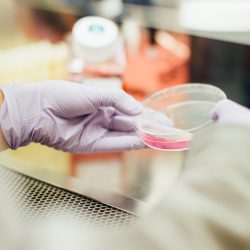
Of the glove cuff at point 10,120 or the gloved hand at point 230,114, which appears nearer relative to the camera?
the gloved hand at point 230,114

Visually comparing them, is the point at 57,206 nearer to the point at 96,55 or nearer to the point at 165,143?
the point at 165,143

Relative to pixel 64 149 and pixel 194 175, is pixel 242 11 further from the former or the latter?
pixel 194 175

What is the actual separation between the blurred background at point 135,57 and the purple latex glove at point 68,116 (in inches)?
3.9

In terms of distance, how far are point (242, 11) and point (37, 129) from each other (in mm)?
872

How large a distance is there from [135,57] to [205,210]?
3.57 feet

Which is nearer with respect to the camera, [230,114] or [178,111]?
[230,114]

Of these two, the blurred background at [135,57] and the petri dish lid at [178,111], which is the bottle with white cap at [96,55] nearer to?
the blurred background at [135,57]

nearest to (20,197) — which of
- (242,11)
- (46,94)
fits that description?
(46,94)

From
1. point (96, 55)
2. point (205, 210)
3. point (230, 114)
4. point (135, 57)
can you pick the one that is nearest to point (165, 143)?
point (230, 114)

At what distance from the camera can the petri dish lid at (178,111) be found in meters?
1.00

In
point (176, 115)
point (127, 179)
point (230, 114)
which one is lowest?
point (127, 179)

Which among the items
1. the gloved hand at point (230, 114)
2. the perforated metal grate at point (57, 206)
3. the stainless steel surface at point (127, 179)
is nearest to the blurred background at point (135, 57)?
the stainless steel surface at point (127, 179)

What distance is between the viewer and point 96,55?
55.8 inches

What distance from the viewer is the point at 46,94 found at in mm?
1016
